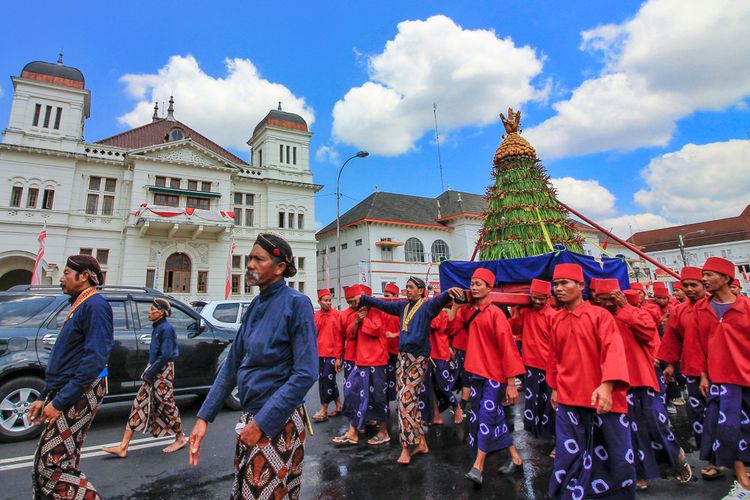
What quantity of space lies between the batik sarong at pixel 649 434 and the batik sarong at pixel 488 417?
121 cm

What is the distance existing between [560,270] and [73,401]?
3.90 meters

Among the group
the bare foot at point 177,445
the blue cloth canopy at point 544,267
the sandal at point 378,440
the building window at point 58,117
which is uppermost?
the building window at point 58,117

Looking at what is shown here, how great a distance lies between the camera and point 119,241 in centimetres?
2659

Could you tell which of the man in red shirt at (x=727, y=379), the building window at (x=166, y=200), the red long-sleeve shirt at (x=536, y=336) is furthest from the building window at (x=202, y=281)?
the man in red shirt at (x=727, y=379)

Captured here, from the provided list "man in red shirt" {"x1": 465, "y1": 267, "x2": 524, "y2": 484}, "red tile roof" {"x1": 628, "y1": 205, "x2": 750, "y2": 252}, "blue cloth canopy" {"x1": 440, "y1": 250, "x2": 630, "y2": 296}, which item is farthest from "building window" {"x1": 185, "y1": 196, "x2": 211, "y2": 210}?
"red tile roof" {"x1": 628, "y1": 205, "x2": 750, "y2": 252}

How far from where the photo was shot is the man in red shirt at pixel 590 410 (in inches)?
115

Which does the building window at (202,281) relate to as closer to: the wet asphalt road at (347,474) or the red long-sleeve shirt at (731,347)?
the wet asphalt road at (347,474)

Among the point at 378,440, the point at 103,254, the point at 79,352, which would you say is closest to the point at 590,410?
the point at 378,440

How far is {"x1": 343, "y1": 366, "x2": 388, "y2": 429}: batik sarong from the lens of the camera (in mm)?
5211

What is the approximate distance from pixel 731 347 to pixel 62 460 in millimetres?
5691

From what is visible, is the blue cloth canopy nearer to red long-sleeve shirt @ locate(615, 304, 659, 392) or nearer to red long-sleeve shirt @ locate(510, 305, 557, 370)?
red long-sleeve shirt @ locate(510, 305, 557, 370)

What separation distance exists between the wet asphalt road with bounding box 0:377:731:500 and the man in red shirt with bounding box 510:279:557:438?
10.9 inches

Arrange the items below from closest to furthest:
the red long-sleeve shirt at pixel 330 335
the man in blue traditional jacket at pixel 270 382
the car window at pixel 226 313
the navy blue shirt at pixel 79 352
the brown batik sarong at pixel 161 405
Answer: the man in blue traditional jacket at pixel 270 382 → the navy blue shirt at pixel 79 352 → the brown batik sarong at pixel 161 405 → the red long-sleeve shirt at pixel 330 335 → the car window at pixel 226 313

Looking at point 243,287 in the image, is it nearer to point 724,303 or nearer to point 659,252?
point 724,303
